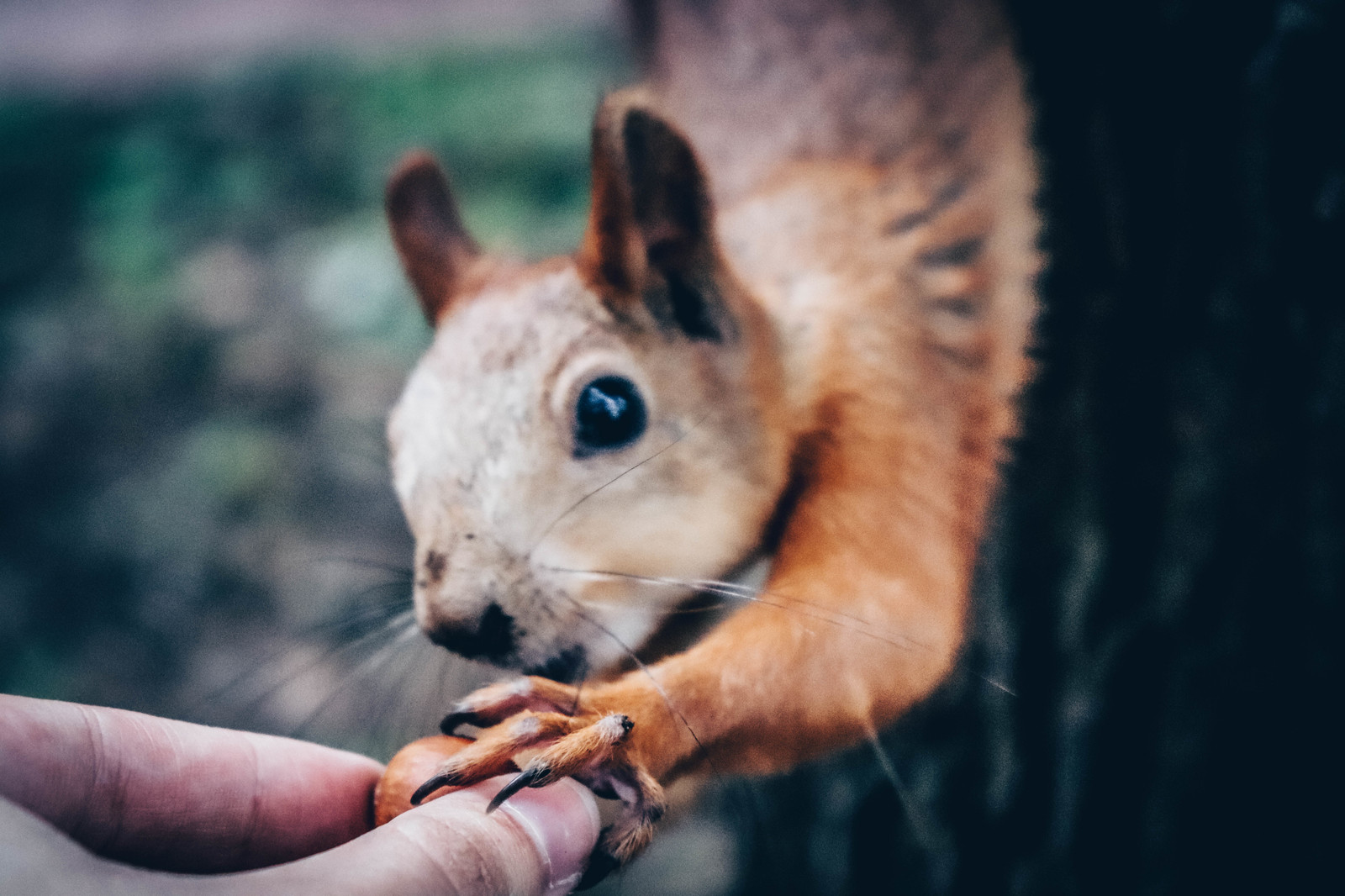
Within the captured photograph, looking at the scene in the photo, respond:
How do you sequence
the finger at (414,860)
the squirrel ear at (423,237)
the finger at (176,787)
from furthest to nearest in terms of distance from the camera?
the squirrel ear at (423,237)
the finger at (176,787)
the finger at (414,860)

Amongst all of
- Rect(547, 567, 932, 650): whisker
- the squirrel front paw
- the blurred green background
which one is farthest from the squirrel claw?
the blurred green background

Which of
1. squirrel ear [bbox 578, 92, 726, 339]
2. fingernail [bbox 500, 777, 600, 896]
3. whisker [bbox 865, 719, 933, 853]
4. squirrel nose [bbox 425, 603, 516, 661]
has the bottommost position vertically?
whisker [bbox 865, 719, 933, 853]

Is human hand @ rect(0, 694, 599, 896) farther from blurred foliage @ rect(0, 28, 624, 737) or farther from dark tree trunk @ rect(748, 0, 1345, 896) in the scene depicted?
blurred foliage @ rect(0, 28, 624, 737)

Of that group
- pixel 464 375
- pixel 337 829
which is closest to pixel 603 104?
pixel 464 375

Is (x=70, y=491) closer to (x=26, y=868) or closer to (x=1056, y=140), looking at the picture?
(x=26, y=868)

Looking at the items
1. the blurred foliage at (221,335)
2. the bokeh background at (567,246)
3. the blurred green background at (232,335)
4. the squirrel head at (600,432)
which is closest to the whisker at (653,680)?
the squirrel head at (600,432)

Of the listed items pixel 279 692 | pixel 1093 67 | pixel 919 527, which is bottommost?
pixel 279 692

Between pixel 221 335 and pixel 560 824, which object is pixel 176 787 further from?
pixel 221 335

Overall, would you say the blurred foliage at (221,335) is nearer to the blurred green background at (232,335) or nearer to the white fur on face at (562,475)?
the blurred green background at (232,335)
